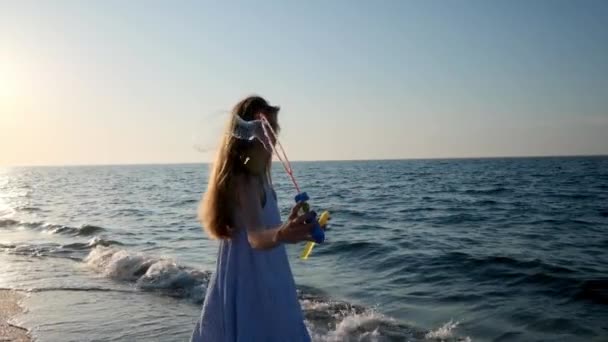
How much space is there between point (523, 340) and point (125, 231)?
15.5 metres

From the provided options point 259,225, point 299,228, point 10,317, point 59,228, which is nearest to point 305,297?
point 10,317

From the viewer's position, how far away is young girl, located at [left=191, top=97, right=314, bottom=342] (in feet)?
8.35

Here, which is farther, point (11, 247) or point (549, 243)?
point (11, 247)

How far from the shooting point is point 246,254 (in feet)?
9.04

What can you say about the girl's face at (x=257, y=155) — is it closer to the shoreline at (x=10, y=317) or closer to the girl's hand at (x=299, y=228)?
the girl's hand at (x=299, y=228)

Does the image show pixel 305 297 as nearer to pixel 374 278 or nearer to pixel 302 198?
pixel 374 278

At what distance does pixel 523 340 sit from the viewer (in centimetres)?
704

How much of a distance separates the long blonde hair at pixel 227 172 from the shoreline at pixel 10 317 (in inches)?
192

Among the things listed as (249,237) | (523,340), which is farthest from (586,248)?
(249,237)

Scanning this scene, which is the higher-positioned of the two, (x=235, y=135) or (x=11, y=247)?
(x=235, y=135)

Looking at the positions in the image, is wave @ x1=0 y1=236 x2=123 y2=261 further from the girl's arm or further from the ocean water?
the girl's arm

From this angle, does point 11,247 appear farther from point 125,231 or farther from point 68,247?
point 125,231

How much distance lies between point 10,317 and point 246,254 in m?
6.21

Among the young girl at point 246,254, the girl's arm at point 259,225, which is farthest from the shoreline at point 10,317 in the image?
the girl's arm at point 259,225
